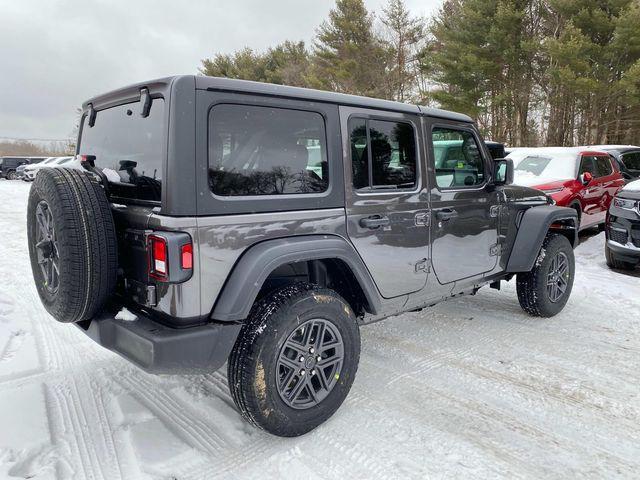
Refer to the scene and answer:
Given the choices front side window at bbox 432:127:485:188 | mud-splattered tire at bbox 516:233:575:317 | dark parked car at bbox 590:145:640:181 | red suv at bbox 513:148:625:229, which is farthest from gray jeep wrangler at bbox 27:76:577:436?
dark parked car at bbox 590:145:640:181

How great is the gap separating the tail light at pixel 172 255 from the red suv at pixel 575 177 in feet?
23.4

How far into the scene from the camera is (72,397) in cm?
292

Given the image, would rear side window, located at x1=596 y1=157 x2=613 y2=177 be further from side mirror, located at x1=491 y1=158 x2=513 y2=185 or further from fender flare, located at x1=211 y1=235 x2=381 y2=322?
fender flare, located at x1=211 y1=235 x2=381 y2=322

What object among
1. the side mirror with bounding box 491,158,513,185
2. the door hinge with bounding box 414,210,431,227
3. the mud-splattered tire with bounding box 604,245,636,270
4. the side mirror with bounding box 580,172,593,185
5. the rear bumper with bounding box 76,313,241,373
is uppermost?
the side mirror with bounding box 580,172,593,185

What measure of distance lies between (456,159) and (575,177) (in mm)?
5532

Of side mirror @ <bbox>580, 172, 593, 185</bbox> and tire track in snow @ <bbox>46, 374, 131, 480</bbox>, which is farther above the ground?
side mirror @ <bbox>580, 172, 593, 185</bbox>

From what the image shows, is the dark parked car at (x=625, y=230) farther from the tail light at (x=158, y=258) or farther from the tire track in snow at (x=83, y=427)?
the tire track in snow at (x=83, y=427)

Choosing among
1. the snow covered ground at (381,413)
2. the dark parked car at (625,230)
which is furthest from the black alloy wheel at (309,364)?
the dark parked car at (625,230)

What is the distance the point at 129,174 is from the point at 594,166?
882cm

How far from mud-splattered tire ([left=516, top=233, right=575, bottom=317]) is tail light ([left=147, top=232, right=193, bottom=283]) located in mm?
3395

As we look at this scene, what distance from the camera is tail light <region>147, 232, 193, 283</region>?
209 cm

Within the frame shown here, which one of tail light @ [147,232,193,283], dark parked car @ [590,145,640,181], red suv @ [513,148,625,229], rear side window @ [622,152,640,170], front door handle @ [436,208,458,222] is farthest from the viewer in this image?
rear side window @ [622,152,640,170]

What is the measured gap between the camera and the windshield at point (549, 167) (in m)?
8.20

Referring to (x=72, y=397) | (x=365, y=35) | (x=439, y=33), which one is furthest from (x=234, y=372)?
(x=365, y=35)
